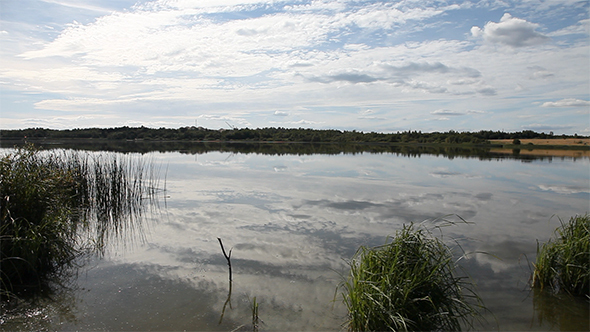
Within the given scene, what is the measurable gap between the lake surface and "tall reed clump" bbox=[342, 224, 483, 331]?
0.49 metres

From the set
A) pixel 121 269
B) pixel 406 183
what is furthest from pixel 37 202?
pixel 406 183

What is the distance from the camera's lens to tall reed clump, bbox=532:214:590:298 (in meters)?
4.68

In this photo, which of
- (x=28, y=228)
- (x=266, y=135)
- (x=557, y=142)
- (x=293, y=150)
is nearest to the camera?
(x=28, y=228)

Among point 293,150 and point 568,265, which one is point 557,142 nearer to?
point 293,150

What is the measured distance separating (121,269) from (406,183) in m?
11.8

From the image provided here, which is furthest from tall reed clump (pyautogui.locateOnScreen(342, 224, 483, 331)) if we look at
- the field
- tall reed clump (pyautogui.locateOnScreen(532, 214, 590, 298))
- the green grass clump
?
the field

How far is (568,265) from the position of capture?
4688 mm

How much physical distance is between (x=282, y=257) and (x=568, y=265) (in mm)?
3906

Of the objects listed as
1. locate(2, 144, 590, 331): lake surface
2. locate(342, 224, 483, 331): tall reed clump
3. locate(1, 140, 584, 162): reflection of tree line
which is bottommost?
locate(2, 144, 590, 331): lake surface

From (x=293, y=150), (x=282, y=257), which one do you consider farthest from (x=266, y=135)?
(x=282, y=257)

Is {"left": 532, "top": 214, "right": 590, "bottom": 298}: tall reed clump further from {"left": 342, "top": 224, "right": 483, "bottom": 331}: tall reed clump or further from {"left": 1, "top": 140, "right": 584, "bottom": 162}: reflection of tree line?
{"left": 1, "top": 140, "right": 584, "bottom": 162}: reflection of tree line

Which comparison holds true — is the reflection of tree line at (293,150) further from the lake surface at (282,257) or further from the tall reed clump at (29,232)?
the tall reed clump at (29,232)

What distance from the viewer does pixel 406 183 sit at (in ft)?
48.7

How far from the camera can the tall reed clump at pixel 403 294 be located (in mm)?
3623
